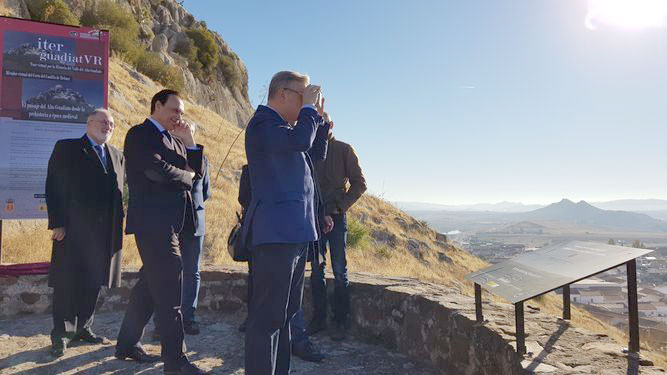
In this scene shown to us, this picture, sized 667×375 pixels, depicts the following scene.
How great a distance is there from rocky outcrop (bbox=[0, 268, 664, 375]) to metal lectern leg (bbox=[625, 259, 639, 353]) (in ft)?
0.29

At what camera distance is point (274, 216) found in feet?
6.83

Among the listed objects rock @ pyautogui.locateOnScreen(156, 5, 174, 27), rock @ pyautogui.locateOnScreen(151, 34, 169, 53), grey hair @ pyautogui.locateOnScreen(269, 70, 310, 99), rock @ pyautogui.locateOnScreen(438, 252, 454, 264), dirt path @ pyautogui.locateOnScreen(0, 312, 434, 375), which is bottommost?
rock @ pyautogui.locateOnScreen(438, 252, 454, 264)

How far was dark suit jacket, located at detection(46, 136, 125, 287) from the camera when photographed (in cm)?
309

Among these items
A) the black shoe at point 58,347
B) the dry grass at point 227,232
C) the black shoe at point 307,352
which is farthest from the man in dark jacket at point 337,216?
the dry grass at point 227,232

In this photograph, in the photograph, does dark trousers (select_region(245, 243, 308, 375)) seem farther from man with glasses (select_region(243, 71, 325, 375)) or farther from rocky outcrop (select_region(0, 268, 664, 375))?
rocky outcrop (select_region(0, 268, 664, 375))

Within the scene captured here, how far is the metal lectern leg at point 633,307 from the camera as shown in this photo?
230 cm

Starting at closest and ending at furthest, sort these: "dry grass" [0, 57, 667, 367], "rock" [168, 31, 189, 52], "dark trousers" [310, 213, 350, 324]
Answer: "dark trousers" [310, 213, 350, 324], "dry grass" [0, 57, 667, 367], "rock" [168, 31, 189, 52]

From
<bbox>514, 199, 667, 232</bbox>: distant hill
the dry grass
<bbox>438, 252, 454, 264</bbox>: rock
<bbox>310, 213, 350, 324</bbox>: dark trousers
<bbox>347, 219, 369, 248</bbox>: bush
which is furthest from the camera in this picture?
<bbox>514, 199, 667, 232</bbox>: distant hill

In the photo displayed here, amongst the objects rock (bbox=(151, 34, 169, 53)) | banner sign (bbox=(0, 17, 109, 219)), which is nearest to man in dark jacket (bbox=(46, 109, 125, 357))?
banner sign (bbox=(0, 17, 109, 219))

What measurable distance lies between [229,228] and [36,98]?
416 centimetres

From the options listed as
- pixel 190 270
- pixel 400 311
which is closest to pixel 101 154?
pixel 190 270

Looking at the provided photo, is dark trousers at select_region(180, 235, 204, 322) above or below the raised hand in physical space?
below

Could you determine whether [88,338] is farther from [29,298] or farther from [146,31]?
[146,31]

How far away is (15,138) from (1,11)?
968 cm
